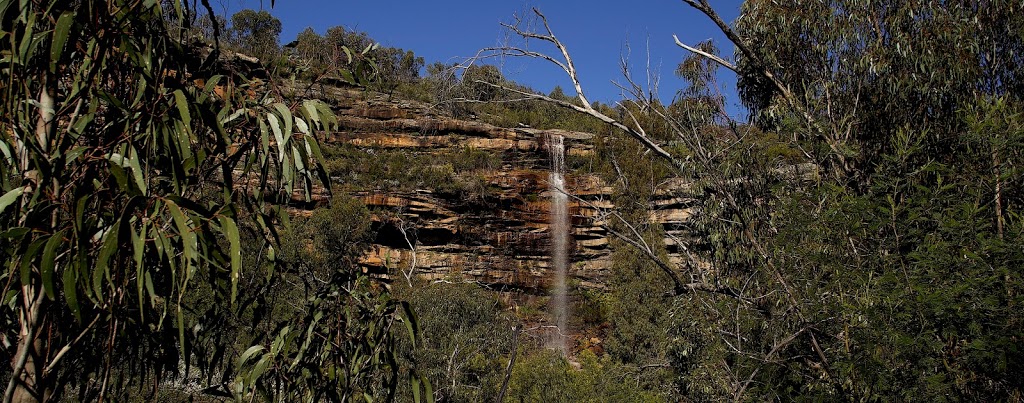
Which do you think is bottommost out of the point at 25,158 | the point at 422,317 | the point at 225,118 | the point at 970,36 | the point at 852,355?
the point at 422,317

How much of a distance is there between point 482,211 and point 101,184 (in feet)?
70.4

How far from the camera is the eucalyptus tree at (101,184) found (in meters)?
1.18

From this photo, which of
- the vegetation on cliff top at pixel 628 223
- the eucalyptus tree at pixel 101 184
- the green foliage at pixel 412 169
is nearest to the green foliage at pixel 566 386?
the vegetation on cliff top at pixel 628 223

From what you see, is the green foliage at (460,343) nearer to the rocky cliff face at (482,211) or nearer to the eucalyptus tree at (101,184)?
the rocky cliff face at (482,211)

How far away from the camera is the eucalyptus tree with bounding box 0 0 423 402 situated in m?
1.18

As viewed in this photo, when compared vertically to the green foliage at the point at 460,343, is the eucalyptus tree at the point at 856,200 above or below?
above

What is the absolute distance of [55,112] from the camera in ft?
4.63

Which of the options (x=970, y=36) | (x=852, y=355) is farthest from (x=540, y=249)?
(x=852, y=355)

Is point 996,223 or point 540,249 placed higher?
point 996,223

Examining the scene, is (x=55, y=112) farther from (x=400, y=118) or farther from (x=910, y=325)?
(x=400, y=118)

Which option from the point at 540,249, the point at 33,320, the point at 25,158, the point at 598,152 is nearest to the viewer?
the point at 33,320

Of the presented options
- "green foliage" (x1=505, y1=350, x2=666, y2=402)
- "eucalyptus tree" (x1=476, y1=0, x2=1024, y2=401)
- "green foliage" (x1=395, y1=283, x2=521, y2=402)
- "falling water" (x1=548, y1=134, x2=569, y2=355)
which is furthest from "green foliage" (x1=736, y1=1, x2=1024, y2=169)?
"falling water" (x1=548, y1=134, x2=569, y2=355)

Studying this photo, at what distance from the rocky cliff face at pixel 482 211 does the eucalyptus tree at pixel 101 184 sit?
18.9m

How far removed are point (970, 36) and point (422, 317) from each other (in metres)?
9.81
